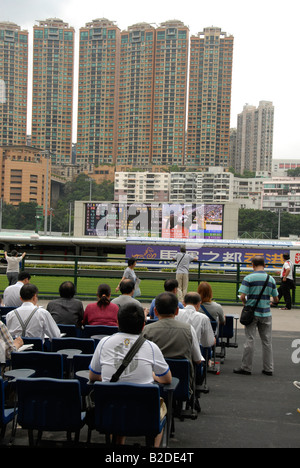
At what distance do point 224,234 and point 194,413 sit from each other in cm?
3853

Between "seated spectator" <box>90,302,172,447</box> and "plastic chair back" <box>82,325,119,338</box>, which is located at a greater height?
"seated spectator" <box>90,302,172,447</box>

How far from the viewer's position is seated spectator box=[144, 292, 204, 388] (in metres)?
4.80

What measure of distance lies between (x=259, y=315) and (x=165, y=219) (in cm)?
3851

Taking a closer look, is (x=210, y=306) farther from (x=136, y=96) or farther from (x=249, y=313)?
(x=136, y=96)

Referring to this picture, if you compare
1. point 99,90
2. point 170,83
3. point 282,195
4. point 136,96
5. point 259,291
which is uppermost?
point 170,83

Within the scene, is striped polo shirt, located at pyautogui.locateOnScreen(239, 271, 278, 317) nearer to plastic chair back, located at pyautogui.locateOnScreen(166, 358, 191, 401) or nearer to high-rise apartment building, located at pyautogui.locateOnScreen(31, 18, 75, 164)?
plastic chair back, located at pyautogui.locateOnScreen(166, 358, 191, 401)

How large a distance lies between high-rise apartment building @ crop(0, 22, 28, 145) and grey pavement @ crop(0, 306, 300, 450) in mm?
116823

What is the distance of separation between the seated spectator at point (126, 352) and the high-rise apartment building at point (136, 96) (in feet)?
504

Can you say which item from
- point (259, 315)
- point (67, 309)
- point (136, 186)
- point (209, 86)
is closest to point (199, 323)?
point (259, 315)

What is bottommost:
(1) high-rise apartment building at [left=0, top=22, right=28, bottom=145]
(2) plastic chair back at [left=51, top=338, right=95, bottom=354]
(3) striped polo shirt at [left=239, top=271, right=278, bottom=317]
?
(2) plastic chair back at [left=51, top=338, right=95, bottom=354]

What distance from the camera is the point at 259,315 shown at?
7316 millimetres

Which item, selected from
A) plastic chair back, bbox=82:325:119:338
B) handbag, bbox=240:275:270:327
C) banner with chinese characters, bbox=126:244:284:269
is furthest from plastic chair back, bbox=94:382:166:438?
banner with chinese characters, bbox=126:244:284:269

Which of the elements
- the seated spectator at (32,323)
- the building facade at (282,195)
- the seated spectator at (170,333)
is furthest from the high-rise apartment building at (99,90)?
the seated spectator at (170,333)

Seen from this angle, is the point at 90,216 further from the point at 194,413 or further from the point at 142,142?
the point at 142,142
